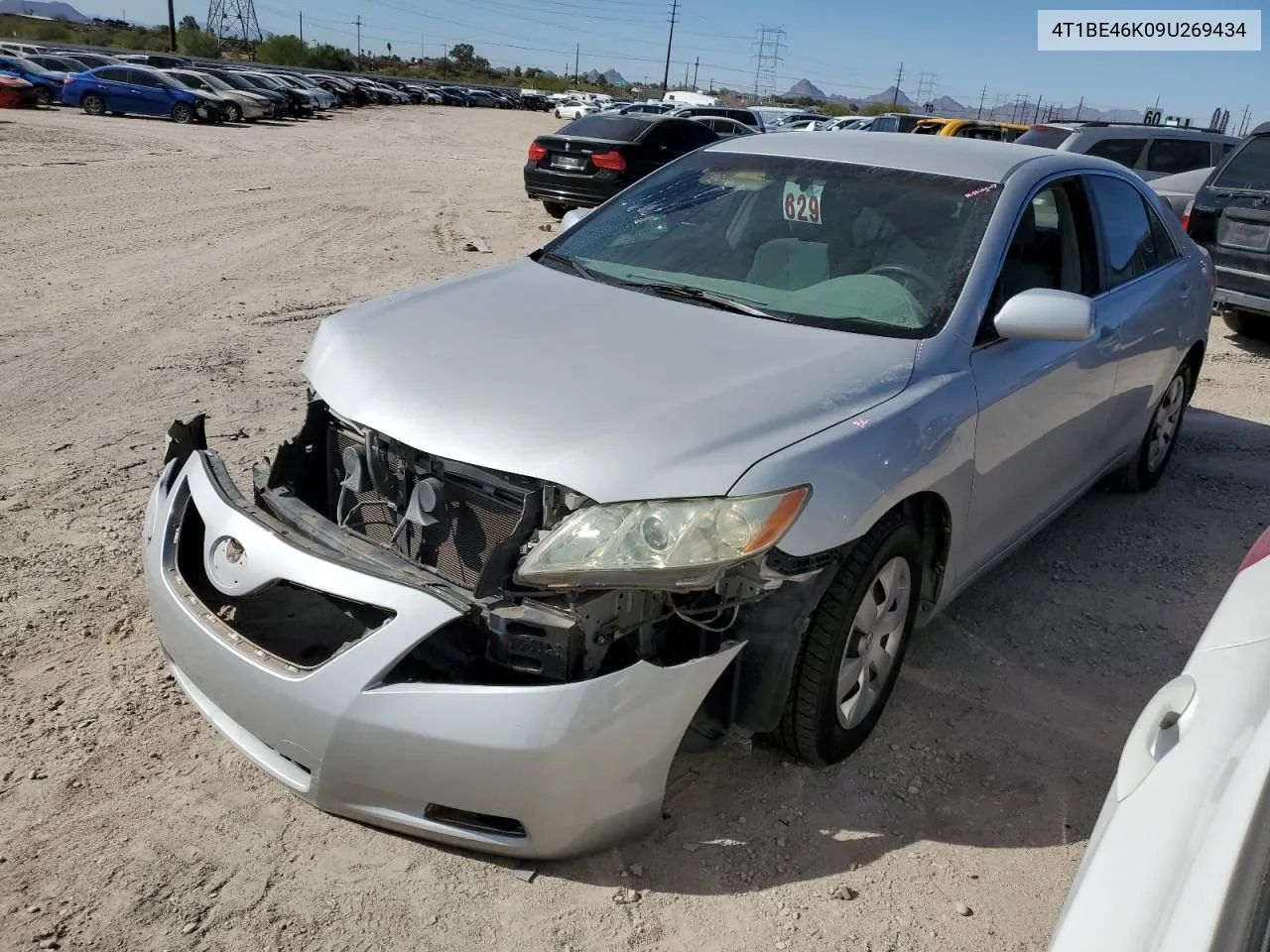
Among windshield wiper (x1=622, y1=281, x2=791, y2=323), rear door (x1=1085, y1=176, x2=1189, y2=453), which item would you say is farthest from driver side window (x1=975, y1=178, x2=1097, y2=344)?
windshield wiper (x1=622, y1=281, x2=791, y2=323)

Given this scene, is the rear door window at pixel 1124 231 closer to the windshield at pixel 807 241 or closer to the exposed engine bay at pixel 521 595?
the windshield at pixel 807 241

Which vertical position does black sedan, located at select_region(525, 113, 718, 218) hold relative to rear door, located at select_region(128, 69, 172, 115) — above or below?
above

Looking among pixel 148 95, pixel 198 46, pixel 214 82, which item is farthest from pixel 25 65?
pixel 198 46

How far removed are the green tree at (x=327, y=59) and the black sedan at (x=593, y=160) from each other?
Answer: 255ft

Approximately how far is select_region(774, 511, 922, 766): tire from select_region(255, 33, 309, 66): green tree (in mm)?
87271

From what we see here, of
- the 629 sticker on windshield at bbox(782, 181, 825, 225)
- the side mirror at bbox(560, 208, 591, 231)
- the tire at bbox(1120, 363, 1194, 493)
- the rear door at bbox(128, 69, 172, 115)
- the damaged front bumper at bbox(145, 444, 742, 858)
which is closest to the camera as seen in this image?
the damaged front bumper at bbox(145, 444, 742, 858)

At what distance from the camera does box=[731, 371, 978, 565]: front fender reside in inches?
95.7

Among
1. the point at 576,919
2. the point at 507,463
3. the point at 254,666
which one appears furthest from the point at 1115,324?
the point at 254,666

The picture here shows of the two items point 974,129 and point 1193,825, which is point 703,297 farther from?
point 974,129

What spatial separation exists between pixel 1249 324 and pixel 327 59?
87.5 m

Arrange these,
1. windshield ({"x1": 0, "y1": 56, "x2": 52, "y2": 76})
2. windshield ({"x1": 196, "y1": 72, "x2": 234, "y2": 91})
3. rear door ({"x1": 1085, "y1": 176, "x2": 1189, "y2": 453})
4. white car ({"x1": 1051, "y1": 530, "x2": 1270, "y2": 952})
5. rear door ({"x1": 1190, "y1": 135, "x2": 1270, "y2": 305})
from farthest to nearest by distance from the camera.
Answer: windshield ({"x1": 196, "y1": 72, "x2": 234, "y2": 91}) < windshield ({"x1": 0, "y1": 56, "x2": 52, "y2": 76}) < rear door ({"x1": 1190, "y1": 135, "x2": 1270, "y2": 305}) < rear door ({"x1": 1085, "y1": 176, "x2": 1189, "y2": 453}) < white car ({"x1": 1051, "y1": 530, "x2": 1270, "y2": 952})

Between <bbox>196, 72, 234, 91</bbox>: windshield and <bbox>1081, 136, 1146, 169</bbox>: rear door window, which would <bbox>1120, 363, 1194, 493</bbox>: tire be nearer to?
<bbox>1081, 136, 1146, 169</bbox>: rear door window

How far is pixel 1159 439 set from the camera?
5.22m

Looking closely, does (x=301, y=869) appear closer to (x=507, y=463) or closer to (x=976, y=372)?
(x=507, y=463)
